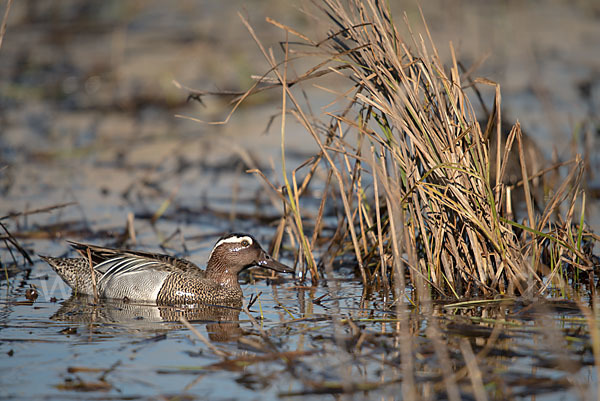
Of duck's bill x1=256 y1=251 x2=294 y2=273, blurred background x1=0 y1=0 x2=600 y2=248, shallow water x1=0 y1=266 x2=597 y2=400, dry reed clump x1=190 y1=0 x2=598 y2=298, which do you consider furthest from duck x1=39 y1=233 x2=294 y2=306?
dry reed clump x1=190 y1=0 x2=598 y2=298

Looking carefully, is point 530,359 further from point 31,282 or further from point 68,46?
point 68,46

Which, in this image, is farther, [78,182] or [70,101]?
[70,101]

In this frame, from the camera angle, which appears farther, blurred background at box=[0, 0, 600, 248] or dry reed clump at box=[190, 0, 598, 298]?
blurred background at box=[0, 0, 600, 248]

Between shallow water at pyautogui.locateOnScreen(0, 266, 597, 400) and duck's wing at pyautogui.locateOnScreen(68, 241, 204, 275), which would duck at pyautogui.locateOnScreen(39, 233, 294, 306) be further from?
shallow water at pyautogui.locateOnScreen(0, 266, 597, 400)

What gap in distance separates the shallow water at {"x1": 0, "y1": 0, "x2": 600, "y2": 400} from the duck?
187mm

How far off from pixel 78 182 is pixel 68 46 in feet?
23.1

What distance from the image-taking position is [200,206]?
27.1 feet

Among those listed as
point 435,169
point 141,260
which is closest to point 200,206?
point 141,260

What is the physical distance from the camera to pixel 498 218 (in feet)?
16.4

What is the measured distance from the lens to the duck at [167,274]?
5.80 metres

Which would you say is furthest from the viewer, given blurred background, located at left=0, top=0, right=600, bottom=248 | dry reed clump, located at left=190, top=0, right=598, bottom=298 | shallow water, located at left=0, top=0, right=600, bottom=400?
blurred background, located at left=0, top=0, right=600, bottom=248

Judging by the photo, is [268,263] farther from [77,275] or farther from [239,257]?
[77,275]

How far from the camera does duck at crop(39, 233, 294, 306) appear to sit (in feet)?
19.0

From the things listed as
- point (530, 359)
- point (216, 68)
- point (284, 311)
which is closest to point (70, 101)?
point (216, 68)
